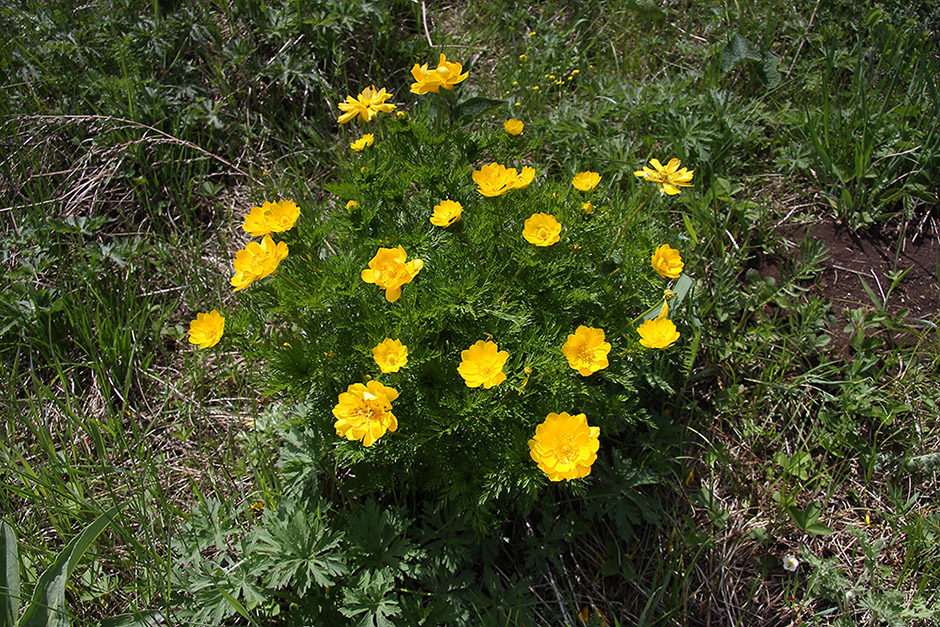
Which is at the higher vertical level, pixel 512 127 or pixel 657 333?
pixel 512 127

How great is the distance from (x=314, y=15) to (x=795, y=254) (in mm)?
2461

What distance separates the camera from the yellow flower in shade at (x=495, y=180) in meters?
1.85

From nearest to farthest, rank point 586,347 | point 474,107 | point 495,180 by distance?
point 586,347, point 495,180, point 474,107

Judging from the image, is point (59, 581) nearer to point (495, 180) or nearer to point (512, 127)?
point (495, 180)

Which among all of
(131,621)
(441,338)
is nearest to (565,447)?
(441,338)

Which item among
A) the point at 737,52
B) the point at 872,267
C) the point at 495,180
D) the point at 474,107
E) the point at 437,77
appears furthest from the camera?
the point at 737,52

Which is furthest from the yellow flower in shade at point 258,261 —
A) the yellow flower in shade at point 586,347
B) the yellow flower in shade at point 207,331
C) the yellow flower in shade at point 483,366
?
the yellow flower in shade at point 586,347

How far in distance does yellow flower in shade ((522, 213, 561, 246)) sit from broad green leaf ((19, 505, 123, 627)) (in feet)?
4.47

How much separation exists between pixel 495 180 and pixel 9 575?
171 cm

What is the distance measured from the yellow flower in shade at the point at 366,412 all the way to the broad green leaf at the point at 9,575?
39.7 inches

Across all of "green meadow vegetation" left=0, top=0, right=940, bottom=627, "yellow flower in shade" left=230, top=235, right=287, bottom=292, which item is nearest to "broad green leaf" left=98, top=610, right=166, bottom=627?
"green meadow vegetation" left=0, top=0, right=940, bottom=627

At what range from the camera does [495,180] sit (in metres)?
1.88

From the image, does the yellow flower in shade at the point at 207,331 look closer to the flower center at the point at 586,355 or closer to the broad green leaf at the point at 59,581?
the broad green leaf at the point at 59,581

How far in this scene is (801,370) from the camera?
2.41 meters
